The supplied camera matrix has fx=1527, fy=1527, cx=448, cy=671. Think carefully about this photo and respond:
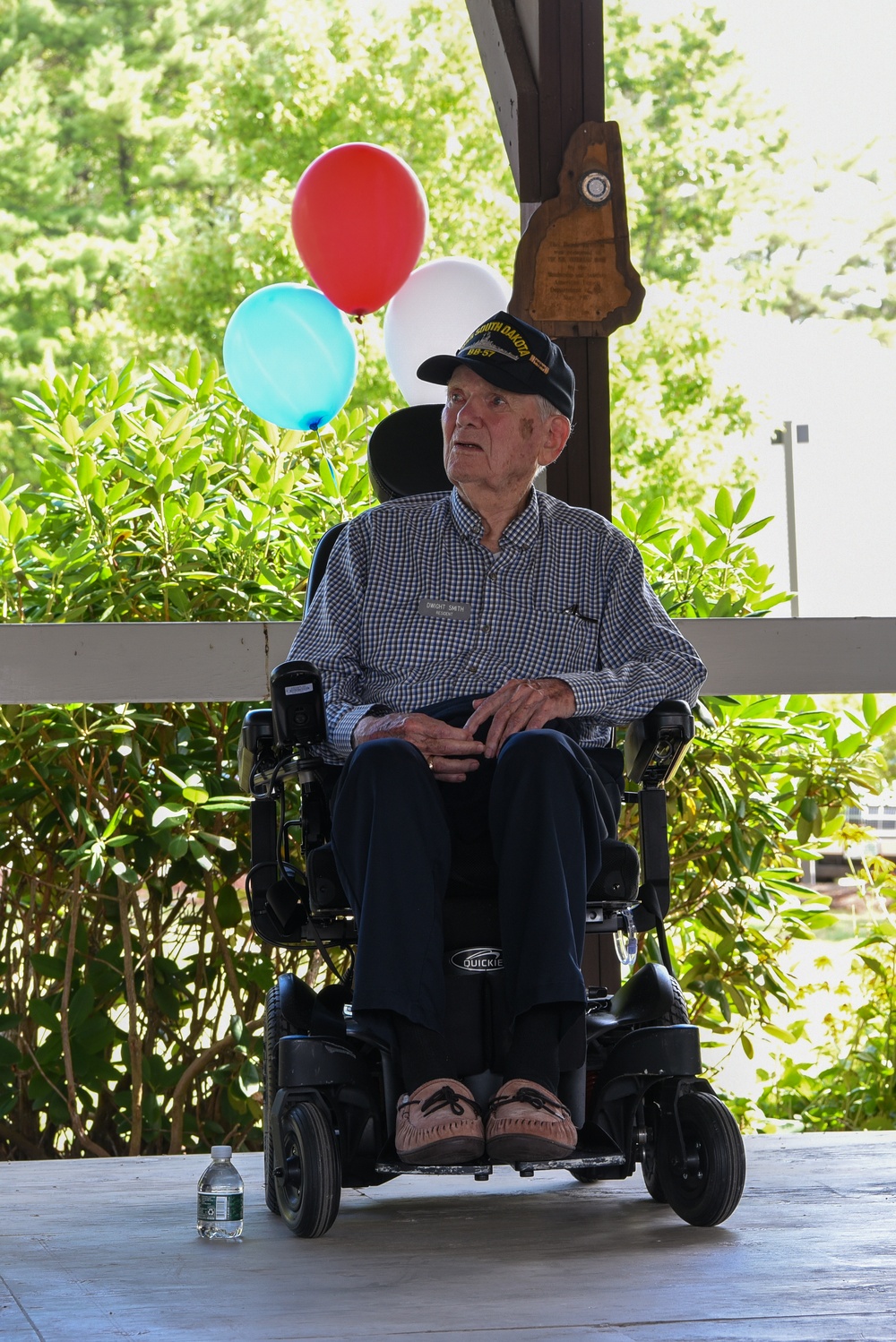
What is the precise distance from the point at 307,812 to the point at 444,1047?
1.19ft

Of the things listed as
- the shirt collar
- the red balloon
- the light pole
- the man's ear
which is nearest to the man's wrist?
the shirt collar

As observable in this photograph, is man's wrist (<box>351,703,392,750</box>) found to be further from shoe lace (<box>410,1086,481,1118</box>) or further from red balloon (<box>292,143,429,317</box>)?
red balloon (<box>292,143,429,317</box>)

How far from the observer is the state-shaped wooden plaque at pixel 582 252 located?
2625 mm

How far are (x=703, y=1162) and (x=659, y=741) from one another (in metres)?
0.50

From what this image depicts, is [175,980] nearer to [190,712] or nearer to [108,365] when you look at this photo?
[190,712]

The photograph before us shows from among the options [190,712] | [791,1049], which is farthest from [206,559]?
[791,1049]

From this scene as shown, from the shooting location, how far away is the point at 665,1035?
1.79 meters

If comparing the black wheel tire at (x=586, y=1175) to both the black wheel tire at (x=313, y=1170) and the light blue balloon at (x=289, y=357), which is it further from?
the light blue balloon at (x=289, y=357)

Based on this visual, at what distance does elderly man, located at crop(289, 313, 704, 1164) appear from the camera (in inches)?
66.2

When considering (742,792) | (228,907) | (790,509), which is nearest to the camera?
(228,907)

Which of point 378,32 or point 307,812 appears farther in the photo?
point 378,32

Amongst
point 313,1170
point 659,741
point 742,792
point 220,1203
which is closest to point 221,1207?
point 220,1203

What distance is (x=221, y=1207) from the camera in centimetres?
176

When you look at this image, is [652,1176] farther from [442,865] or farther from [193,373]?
[193,373]
